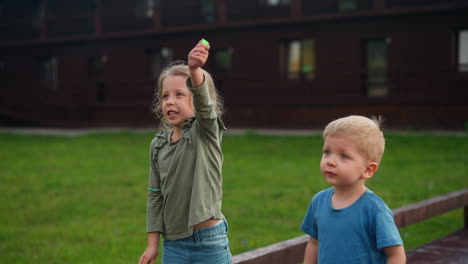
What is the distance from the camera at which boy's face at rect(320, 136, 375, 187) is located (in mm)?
2650

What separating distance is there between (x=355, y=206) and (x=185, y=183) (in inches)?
32.3

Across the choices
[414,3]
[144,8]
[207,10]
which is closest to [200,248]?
[414,3]

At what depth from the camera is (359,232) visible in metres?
2.65

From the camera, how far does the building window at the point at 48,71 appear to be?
33.2 m

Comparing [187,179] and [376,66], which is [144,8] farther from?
[187,179]

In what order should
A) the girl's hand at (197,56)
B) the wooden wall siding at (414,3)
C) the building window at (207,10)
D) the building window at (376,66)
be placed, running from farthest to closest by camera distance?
the building window at (207,10) < the building window at (376,66) < the wooden wall siding at (414,3) < the girl's hand at (197,56)

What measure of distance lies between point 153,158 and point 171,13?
2689 cm

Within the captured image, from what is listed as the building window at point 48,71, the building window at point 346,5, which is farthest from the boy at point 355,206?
the building window at point 48,71

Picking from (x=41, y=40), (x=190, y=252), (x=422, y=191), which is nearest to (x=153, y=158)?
(x=190, y=252)

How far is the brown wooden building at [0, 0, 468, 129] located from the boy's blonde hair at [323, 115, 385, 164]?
2003cm

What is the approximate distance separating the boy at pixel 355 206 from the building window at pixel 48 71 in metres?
31.9

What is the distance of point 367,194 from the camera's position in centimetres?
270

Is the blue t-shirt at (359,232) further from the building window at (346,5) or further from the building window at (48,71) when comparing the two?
the building window at (48,71)

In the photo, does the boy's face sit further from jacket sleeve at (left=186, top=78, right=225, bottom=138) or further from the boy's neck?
jacket sleeve at (left=186, top=78, right=225, bottom=138)
